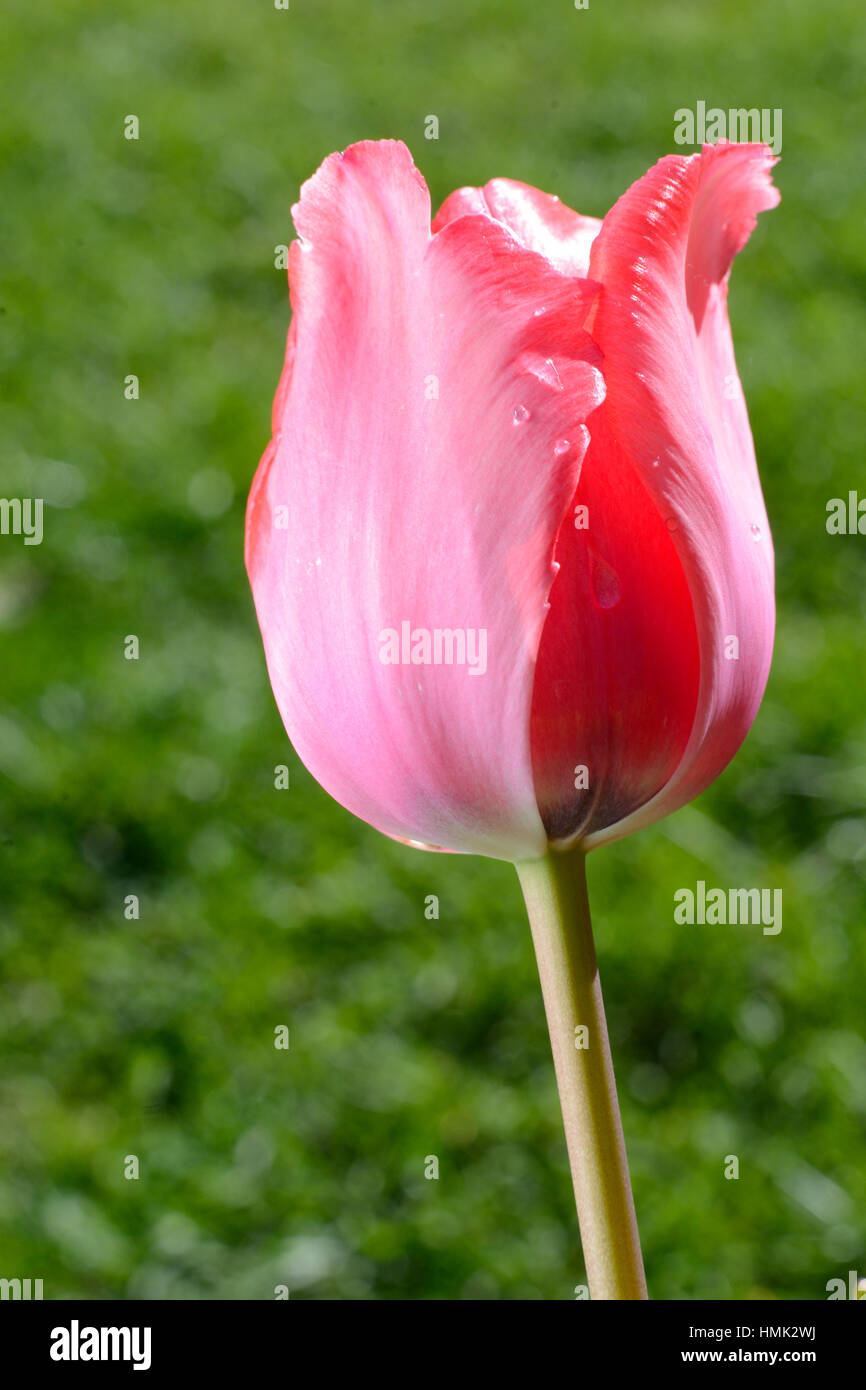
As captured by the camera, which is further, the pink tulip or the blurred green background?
A: the blurred green background

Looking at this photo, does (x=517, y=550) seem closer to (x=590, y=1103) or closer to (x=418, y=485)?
(x=418, y=485)

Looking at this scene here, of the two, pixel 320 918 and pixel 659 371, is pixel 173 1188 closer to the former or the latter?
pixel 320 918

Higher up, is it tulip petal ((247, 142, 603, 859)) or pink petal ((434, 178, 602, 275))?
pink petal ((434, 178, 602, 275))

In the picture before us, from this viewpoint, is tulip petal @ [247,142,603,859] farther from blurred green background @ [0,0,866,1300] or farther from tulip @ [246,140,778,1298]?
blurred green background @ [0,0,866,1300]

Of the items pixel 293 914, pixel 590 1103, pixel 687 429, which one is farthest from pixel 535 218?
pixel 293 914

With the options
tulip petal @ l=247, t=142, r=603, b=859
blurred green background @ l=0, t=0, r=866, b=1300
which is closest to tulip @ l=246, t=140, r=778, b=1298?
tulip petal @ l=247, t=142, r=603, b=859

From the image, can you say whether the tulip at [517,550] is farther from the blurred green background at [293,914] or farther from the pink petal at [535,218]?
the blurred green background at [293,914]

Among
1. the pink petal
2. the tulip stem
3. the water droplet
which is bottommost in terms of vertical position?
the tulip stem
